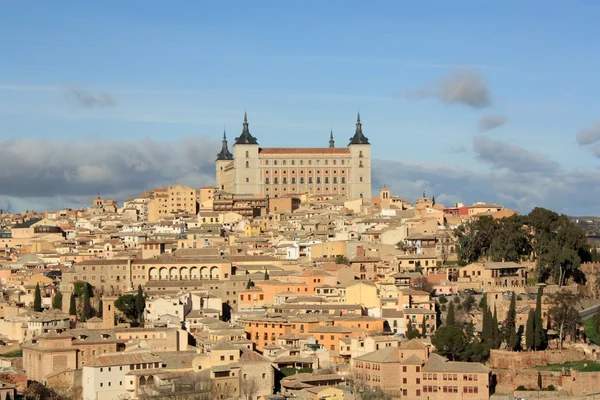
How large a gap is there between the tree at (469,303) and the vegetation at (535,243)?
5.62 m

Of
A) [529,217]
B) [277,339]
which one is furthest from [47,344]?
[529,217]

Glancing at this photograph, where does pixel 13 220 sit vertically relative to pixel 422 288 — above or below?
above

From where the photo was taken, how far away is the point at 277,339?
52.6 metres

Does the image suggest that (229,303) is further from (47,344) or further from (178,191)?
(178,191)

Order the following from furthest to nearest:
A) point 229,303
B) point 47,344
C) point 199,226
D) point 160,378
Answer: point 199,226 → point 229,303 → point 47,344 → point 160,378

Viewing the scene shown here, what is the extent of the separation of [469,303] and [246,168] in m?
51.4

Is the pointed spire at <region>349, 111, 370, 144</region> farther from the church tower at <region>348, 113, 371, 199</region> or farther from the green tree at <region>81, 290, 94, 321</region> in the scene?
the green tree at <region>81, 290, 94, 321</region>

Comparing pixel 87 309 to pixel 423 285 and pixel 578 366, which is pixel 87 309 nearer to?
pixel 423 285

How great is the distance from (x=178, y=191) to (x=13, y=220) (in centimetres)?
1899

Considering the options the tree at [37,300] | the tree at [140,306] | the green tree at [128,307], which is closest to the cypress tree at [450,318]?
the tree at [140,306]

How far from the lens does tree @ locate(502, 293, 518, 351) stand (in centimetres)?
5050

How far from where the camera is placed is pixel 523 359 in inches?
1973

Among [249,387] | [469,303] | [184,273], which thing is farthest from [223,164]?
[249,387]

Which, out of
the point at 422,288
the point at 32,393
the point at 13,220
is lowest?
the point at 32,393
